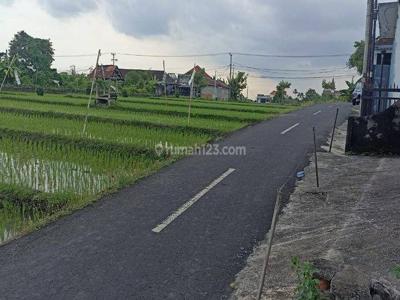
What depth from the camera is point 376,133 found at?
392 inches

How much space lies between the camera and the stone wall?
9.59 metres

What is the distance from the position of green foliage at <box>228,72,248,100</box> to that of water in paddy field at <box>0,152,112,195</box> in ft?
160

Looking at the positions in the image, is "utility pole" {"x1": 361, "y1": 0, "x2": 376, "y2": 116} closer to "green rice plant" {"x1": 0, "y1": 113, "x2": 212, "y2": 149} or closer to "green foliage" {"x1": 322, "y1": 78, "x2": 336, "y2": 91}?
"green rice plant" {"x1": 0, "y1": 113, "x2": 212, "y2": 149}

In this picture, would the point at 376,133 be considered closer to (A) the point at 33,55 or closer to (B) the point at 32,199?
(B) the point at 32,199

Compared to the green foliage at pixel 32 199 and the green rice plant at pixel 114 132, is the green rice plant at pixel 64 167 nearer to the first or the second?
the green foliage at pixel 32 199

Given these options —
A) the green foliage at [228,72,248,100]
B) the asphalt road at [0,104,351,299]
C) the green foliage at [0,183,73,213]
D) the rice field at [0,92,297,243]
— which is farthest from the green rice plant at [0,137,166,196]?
the green foliage at [228,72,248,100]

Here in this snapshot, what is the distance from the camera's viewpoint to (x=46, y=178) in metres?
8.04

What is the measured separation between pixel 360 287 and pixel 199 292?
155 cm

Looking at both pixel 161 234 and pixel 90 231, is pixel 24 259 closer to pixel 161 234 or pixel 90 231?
pixel 90 231

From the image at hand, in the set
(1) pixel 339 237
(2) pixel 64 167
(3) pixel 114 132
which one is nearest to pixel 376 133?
(1) pixel 339 237

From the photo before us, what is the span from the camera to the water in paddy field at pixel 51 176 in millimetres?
7375

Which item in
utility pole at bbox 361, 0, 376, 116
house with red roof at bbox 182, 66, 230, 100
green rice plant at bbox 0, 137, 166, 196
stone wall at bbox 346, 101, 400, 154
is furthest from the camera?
house with red roof at bbox 182, 66, 230, 100

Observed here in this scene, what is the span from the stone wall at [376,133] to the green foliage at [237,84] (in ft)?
153

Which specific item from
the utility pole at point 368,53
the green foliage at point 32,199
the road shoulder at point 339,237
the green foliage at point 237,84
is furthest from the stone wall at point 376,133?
the green foliage at point 237,84
